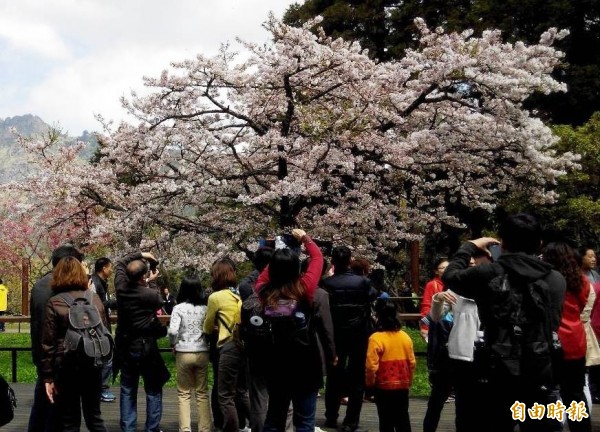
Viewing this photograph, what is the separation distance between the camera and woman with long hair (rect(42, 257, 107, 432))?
547 cm

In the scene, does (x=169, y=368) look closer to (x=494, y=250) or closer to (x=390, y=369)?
(x=390, y=369)

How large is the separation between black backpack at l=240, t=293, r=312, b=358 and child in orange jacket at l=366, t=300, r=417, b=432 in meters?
1.53

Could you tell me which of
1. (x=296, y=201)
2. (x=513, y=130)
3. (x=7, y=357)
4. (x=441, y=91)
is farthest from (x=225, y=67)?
(x=7, y=357)

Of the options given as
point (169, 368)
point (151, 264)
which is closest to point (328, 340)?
point (151, 264)

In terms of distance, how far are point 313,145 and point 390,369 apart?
6.99 m

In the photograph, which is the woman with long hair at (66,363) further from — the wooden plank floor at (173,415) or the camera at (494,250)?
the camera at (494,250)

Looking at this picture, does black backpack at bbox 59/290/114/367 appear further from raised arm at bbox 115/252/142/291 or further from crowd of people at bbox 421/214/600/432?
crowd of people at bbox 421/214/600/432

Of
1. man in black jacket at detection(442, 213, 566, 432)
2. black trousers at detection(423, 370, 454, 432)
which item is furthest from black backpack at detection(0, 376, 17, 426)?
black trousers at detection(423, 370, 454, 432)

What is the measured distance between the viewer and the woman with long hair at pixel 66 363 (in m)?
5.47

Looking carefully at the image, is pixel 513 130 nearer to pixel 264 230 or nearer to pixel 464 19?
pixel 264 230

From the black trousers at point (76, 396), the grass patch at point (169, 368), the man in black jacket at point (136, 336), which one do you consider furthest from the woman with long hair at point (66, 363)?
the grass patch at point (169, 368)

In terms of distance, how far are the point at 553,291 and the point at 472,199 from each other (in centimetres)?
1054

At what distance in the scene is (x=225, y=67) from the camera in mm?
13086

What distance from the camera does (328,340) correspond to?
5254 mm
